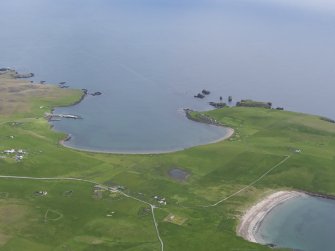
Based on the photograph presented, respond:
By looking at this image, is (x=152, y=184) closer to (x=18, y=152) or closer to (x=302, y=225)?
(x=302, y=225)

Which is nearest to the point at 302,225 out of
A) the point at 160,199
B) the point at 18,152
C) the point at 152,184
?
the point at 160,199

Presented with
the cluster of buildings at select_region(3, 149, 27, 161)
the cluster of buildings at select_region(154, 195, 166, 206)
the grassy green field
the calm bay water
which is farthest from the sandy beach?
the cluster of buildings at select_region(3, 149, 27, 161)

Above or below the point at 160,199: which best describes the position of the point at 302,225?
above

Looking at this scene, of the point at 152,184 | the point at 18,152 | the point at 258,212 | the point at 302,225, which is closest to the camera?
the point at 302,225

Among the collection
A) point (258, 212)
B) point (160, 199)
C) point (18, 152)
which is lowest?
point (18, 152)

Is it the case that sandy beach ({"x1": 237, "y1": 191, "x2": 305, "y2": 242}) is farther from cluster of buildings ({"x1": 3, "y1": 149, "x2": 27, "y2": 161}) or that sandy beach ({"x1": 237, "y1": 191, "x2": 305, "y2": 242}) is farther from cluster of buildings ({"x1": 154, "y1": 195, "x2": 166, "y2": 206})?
cluster of buildings ({"x1": 3, "y1": 149, "x2": 27, "y2": 161})

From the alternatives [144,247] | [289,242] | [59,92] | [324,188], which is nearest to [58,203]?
[144,247]
